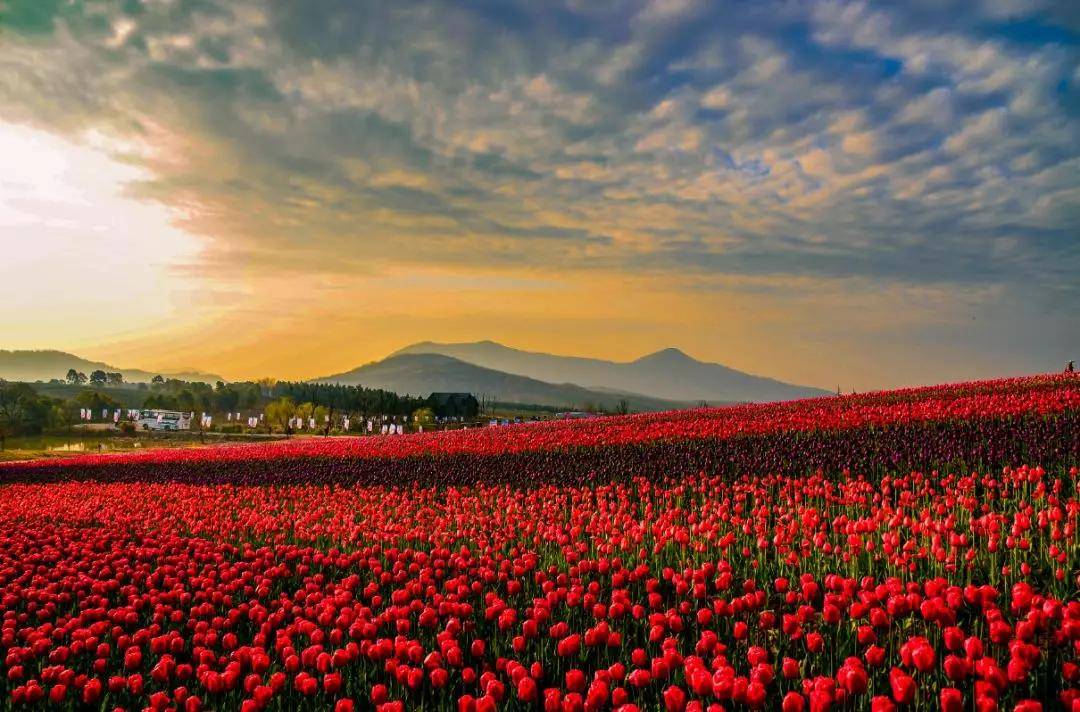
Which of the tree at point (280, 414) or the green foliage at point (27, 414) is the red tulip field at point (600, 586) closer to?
the tree at point (280, 414)

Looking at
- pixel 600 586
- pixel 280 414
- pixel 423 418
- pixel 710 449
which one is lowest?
pixel 600 586

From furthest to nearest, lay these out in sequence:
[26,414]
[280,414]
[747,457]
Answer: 1. [280,414]
2. [26,414]
3. [747,457]

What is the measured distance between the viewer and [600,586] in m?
7.59

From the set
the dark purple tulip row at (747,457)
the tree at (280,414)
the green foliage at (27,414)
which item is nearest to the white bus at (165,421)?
the green foliage at (27,414)

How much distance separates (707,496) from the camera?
44.3 ft

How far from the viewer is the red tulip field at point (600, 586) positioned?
484 cm

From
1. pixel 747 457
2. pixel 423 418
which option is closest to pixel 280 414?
pixel 423 418

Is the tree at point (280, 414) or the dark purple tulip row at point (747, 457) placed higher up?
the tree at point (280, 414)

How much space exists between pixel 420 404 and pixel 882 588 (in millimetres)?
86379

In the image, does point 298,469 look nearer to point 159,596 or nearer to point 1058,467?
point 159,596

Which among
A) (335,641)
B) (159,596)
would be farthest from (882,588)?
(159,596)

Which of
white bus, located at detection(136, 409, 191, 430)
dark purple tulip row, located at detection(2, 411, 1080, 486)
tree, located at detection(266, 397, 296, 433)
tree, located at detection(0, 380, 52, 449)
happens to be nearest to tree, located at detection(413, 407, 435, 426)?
tree, located at detection(266, 397, 296, 433)

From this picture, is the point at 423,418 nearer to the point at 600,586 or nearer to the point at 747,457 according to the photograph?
the point at 747,457

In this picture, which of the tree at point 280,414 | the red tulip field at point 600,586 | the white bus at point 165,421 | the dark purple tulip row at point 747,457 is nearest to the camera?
the red tulip field at point 600,586
